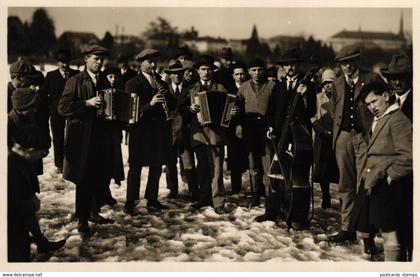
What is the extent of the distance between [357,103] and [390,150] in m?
1.15

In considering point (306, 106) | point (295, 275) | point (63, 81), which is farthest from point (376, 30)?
point (63, 81)

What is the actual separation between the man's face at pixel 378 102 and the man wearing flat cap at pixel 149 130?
2.93 meters

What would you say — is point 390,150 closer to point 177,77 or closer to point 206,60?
point 206,60

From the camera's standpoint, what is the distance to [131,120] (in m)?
7.03

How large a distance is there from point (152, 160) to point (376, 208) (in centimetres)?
339

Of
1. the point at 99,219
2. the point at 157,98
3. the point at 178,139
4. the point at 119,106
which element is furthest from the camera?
the point at 178,139

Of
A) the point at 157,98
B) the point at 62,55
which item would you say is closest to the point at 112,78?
the point at 157,98

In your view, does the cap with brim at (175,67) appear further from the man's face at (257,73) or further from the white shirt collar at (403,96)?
the white shirt collar at (403,96)

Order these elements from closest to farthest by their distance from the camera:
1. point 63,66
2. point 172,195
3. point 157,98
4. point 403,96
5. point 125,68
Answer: point 403,96 → point 157,98 → point 172,195 → point 63,66 → point 125,68

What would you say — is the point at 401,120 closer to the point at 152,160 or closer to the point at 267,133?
the point at 267,133

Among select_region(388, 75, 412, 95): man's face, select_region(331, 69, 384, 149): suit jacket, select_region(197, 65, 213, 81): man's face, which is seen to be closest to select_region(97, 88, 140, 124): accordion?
select_region(197, 65, 213, 81): man's face

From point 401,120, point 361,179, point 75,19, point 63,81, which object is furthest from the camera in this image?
point 63,81

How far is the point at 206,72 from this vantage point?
7.58 meters

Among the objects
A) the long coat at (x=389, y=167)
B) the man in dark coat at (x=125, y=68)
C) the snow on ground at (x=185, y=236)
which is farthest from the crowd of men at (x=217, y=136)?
the man in dark coat at (x=125, y=68)
